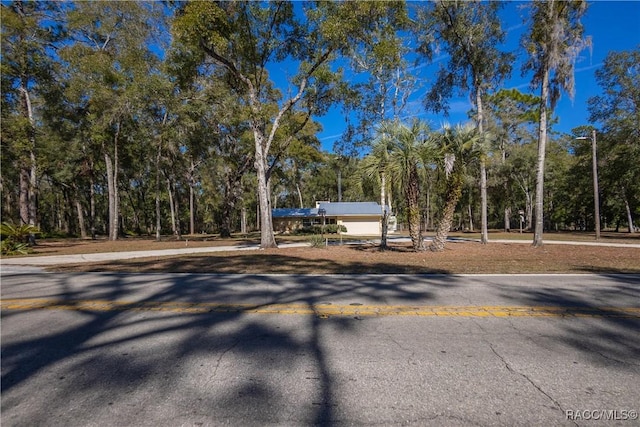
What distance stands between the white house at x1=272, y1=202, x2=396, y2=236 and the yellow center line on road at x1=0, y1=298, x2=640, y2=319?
114ft

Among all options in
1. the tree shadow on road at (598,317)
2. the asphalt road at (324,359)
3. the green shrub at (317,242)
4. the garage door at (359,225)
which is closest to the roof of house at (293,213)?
the garage door at (359,225)

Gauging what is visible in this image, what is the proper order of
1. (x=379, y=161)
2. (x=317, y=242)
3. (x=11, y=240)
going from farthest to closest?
(x=317, y=242) → (x=11, y=240) → (x=379, y=161)

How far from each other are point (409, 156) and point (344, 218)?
2824 cm

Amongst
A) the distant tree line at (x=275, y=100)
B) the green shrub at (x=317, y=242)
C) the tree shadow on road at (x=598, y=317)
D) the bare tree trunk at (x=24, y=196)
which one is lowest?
the green shrub at (x=317, y=242)

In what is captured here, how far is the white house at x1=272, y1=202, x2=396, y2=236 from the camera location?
41031mm

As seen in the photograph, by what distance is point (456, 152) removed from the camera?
14.0 metres

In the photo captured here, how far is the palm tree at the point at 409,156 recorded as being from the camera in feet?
44.9

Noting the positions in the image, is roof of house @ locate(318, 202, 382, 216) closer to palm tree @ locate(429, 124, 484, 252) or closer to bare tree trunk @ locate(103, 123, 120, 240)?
bare tree trunk @ locate(103, 123, 120, 240)

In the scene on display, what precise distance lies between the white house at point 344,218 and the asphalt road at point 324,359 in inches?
1374

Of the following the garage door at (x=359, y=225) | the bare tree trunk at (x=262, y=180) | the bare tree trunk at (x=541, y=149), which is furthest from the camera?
the garage door at (x=359, y=225)

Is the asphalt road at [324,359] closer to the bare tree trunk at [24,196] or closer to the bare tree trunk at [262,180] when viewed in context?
the bare tree trunk at [262,180]

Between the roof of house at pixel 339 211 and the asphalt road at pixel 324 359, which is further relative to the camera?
the roof of house at pixel 339 211

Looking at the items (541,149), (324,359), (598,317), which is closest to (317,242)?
(541,149)

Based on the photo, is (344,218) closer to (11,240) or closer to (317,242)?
(317,242)
